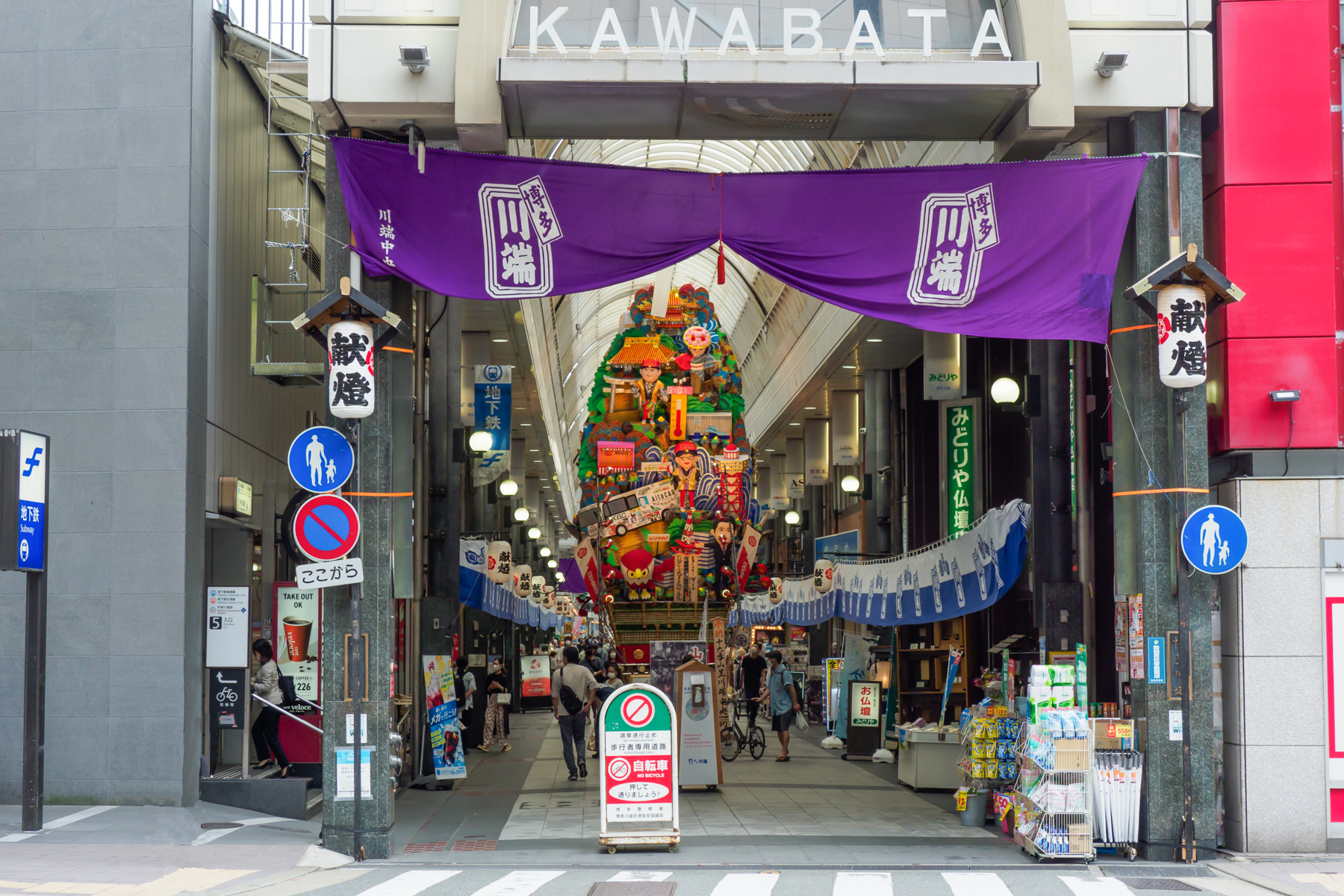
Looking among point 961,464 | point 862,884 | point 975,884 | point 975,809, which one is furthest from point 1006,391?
point 862,884

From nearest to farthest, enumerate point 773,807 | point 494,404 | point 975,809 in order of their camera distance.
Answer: point 975,809 → point 773,807 → point 494,404

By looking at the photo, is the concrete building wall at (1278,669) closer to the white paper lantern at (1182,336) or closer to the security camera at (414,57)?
the white paper lantern at (1182,336)

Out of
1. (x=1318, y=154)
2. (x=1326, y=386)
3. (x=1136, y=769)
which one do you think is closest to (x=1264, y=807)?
(x=1136, y=769)

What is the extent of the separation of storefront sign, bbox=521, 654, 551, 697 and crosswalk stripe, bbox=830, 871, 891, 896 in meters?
24.4

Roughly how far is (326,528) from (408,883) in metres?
3.16

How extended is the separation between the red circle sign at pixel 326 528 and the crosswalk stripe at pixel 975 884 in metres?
5.87

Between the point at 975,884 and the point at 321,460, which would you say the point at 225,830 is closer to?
the point at 321,460

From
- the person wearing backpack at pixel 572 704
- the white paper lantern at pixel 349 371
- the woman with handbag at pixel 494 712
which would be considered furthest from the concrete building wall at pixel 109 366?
the woman with handbag at pixel 494 712

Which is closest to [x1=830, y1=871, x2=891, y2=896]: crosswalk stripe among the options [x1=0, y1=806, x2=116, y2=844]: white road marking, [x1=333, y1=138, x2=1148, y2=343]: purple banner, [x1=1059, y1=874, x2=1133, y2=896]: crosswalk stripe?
[x1=1059, y1=874, x2=1133, y2=896]: crosswalk stripe

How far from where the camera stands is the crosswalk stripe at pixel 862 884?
378 inches

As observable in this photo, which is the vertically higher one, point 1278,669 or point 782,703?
point 1278,669

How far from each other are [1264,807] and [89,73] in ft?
46.1

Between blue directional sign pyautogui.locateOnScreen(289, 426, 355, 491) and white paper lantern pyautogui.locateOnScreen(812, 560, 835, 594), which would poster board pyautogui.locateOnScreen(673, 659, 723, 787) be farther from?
blue directional sign pyautogui.locateOnScreen(289, 426, 355, 491)

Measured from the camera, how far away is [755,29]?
1160 centimetres
